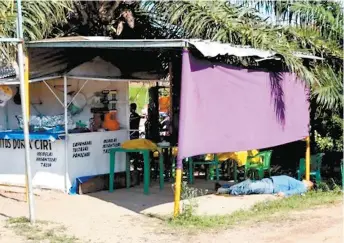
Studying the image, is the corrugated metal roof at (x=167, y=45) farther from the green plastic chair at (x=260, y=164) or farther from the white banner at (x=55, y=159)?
the green plastic chair at (x=260, y=164)

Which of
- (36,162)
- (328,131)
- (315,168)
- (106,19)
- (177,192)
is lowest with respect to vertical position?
(315,168)

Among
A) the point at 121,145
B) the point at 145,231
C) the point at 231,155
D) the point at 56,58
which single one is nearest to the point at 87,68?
the point at 56,58

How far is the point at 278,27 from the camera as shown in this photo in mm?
11227

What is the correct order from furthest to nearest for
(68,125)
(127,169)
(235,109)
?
(127,169), (68,125), (235,109)

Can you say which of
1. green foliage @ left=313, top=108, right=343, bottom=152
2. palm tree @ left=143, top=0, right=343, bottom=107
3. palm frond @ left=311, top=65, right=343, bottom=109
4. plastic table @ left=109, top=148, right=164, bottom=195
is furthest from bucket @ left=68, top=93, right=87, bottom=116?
green foliage @ left=313, top=108, right=343, bottom=152

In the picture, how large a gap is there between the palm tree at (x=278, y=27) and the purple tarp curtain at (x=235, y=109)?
0.47m

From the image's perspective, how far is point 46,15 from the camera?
9758 mm

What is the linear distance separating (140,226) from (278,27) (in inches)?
212

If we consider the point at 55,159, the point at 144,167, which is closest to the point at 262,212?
the point at 144,167

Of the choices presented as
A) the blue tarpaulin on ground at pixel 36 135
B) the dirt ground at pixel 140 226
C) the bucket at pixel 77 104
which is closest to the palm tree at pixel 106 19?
the bucket at pixel 77 104

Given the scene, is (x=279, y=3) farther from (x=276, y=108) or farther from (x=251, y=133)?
(x=251, y=133)

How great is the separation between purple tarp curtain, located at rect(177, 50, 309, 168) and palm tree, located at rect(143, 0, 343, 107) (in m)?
0.47

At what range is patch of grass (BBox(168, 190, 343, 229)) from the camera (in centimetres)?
750

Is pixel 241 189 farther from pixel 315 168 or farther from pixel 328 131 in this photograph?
pixel 328 131
